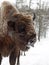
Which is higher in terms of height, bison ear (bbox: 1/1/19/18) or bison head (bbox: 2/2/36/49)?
bison ear (bbox: 1/1/19/18)

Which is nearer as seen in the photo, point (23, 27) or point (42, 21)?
point (23, 27)

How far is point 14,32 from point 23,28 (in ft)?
0.80

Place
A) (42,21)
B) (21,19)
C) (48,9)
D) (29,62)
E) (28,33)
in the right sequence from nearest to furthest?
1. (28,33)
2. (21,19)
3. (29,62)
4. (42,21)
5. (48,9)

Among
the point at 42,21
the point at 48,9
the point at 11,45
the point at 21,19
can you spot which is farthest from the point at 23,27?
the point at 48,9

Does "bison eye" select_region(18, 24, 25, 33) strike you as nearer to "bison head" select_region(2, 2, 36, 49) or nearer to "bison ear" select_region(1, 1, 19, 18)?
"bison head" select_region(2, 2, 36, 49)

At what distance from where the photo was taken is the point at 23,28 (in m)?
3.66

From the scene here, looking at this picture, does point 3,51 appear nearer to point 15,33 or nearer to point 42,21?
point 15,33

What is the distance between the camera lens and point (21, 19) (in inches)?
147

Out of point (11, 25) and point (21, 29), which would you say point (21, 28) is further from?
point (11, 25)

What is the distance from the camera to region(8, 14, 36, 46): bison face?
11.4 feet

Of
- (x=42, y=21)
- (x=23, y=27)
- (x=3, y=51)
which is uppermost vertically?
(x=23, y=27)

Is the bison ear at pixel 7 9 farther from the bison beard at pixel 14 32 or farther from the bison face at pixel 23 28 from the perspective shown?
the bison face at pixel 23 28

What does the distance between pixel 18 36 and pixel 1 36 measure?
63cm

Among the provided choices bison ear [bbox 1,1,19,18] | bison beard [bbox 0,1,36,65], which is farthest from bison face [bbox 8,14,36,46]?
bison ear [bbox 1,1,19,18]
